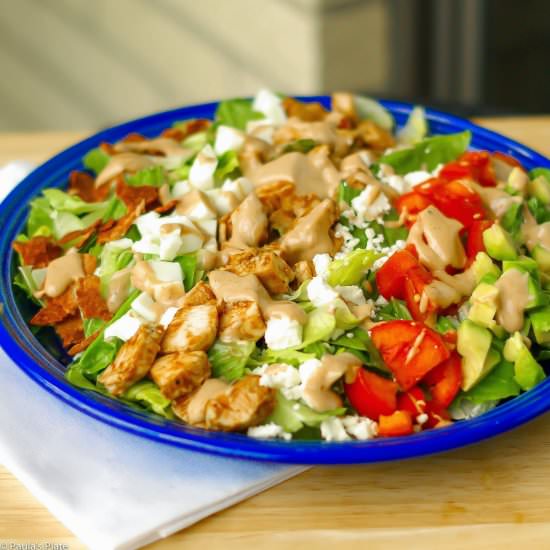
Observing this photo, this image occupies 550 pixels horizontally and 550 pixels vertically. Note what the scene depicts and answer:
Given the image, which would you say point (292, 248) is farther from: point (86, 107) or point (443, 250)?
point (86, 107)

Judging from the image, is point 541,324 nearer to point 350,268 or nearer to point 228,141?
point 350,268

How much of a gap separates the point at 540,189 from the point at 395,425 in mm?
943

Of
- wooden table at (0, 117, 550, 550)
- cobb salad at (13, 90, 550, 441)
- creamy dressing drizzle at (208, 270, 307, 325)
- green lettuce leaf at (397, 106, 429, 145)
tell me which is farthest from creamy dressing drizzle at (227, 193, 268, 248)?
green lettuce leaf at (397, 106, 429, 145)

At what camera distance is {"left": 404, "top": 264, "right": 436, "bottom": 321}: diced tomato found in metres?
2.03

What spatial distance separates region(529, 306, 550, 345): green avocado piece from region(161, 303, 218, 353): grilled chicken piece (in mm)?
668

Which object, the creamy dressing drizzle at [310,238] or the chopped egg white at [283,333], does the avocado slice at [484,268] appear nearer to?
the creamy dressing drizzle at [310,238]

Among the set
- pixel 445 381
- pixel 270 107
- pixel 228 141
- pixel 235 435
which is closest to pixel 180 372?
pixel 235 435

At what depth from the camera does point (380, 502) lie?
5.99 ft

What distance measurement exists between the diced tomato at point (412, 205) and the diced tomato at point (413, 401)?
0.51 metres

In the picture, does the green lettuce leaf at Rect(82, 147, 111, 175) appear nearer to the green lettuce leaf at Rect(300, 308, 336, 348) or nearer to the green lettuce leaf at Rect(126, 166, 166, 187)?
the green lettuce leaf at Rect(126, 166, 166, 187)

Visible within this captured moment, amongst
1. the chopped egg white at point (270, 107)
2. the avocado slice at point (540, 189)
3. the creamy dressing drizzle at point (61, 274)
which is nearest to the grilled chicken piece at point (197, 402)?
the creamy dressing drizzle at point (61, 274)

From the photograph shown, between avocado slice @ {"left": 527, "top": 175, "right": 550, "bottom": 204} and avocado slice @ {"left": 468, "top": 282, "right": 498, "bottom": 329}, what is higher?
avocado slice @ {"left": 468, "top": 282, "right": 498, "bottom": 329}

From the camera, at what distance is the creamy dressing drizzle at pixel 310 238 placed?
2.17 m

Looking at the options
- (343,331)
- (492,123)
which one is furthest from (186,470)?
(492,123)
